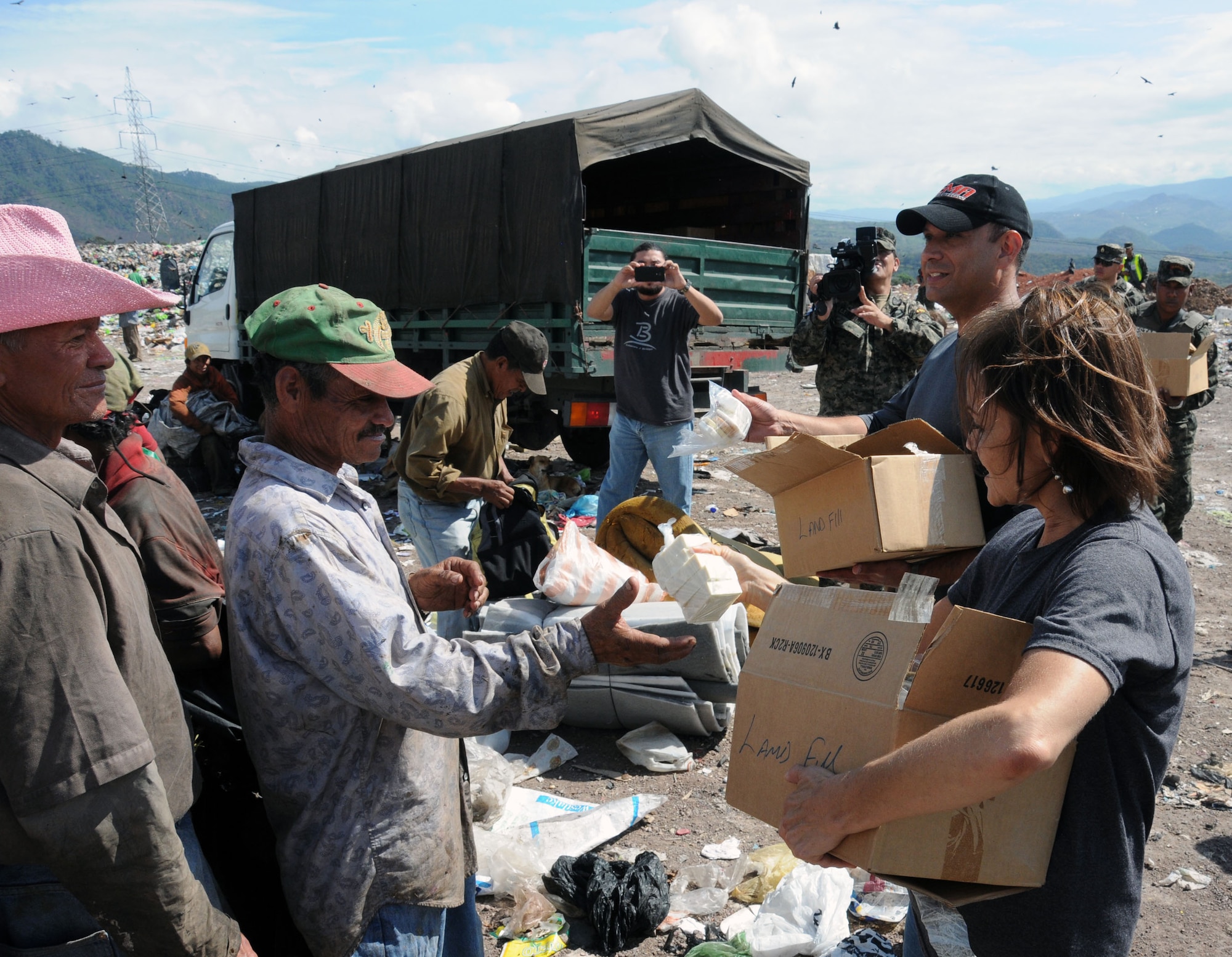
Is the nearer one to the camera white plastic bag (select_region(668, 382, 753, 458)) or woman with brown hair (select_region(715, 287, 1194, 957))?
woman with brown hair (select_region(715, 287, 1194, 957))

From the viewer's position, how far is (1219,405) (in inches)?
488

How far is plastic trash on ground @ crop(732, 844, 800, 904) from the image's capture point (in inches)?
113

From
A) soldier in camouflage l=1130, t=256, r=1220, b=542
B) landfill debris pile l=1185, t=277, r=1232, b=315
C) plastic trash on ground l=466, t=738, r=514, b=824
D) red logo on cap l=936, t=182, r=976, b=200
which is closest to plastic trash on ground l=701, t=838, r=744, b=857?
plastic trash on ground l=466, t=738, r=514, b=824

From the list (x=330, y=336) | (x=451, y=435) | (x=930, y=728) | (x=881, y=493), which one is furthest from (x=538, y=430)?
(x=930, y=728)

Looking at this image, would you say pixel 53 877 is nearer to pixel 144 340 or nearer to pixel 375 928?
pixel 375 928

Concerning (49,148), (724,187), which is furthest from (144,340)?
(49,148)

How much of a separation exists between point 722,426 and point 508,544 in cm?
211

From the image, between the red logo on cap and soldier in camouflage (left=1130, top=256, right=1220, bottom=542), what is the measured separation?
10.1 ft

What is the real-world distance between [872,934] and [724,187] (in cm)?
807

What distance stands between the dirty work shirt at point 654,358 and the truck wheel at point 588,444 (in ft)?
9.34

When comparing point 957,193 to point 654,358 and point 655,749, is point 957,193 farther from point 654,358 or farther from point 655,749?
point 654,358

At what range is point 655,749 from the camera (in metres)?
3.71

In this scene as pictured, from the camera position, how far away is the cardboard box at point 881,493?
6.62ft

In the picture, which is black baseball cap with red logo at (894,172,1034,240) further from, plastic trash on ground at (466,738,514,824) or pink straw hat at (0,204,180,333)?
plastic trash on ground at (466,738,514,824)
